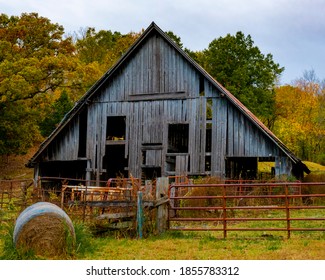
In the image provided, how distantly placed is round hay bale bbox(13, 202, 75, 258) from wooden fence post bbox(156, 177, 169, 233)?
3164 mm

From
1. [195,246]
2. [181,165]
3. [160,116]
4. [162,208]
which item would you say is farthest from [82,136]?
[195,246]

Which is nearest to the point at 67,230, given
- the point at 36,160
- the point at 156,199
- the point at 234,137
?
the point at 156,199

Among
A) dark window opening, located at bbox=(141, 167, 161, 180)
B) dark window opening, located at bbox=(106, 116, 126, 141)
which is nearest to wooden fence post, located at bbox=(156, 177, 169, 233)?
dark window opening, located at bbox=(141, 167, 161, 180)

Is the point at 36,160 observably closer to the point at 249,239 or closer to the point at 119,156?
the point at 119,156

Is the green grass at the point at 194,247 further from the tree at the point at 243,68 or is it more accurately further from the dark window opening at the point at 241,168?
the tree at the point at 243,68

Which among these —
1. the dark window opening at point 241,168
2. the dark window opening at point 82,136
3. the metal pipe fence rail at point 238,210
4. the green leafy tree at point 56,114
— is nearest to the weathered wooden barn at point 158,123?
the dark window opening at point 82,136

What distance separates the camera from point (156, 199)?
13.9 m

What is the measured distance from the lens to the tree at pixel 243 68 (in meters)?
50.9

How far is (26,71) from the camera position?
122ft

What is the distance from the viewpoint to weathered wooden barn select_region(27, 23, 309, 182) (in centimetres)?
2492

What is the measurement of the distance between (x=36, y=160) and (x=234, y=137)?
1017cm

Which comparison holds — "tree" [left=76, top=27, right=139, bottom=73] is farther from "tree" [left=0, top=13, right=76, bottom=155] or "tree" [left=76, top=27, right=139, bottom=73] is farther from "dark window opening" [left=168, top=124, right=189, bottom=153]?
"dark window opening" [left=168, top=124, right=189, bottom=153]

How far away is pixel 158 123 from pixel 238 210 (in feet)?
25.0

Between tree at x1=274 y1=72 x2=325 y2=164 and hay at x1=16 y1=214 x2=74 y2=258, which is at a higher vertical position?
tree at x1=274 y1=72 x2=325 y2=164
